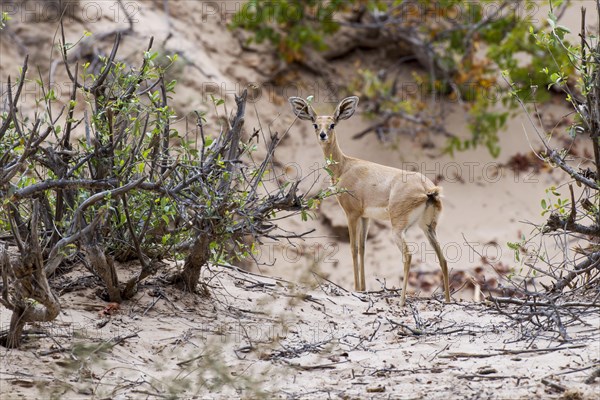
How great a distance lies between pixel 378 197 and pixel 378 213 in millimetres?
156

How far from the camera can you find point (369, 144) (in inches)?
547

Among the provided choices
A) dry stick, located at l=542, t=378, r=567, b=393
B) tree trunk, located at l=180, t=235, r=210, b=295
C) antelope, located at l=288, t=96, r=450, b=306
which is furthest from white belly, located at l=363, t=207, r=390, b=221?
dry stick, located at l=542, t=378, r=567, b=393

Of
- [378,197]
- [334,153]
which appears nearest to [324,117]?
[334,153]

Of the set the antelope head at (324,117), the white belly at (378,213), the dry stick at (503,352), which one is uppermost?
the antelope head at (324,117)

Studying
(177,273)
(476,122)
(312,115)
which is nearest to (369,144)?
(476,122)

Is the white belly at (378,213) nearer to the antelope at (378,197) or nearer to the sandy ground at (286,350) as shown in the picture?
the antelope at (378,197)

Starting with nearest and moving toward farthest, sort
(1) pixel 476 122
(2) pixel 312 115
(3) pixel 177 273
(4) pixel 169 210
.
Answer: (4) pixel 169 210
(3) pixel 177 273
(2) pixel 312 115
(1) pixel 476 122

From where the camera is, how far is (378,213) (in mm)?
8930

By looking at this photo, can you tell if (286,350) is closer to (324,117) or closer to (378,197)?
(378,197)

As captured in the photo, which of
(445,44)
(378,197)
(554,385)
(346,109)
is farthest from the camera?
(445,44)

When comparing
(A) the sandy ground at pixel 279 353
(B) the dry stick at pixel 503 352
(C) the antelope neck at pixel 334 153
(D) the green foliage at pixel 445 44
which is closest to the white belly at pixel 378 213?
(C) the antelope neck at pixel 334 153

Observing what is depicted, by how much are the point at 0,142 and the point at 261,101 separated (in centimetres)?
824

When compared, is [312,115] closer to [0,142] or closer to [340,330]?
[340,330]

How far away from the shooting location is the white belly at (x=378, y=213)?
882cm
